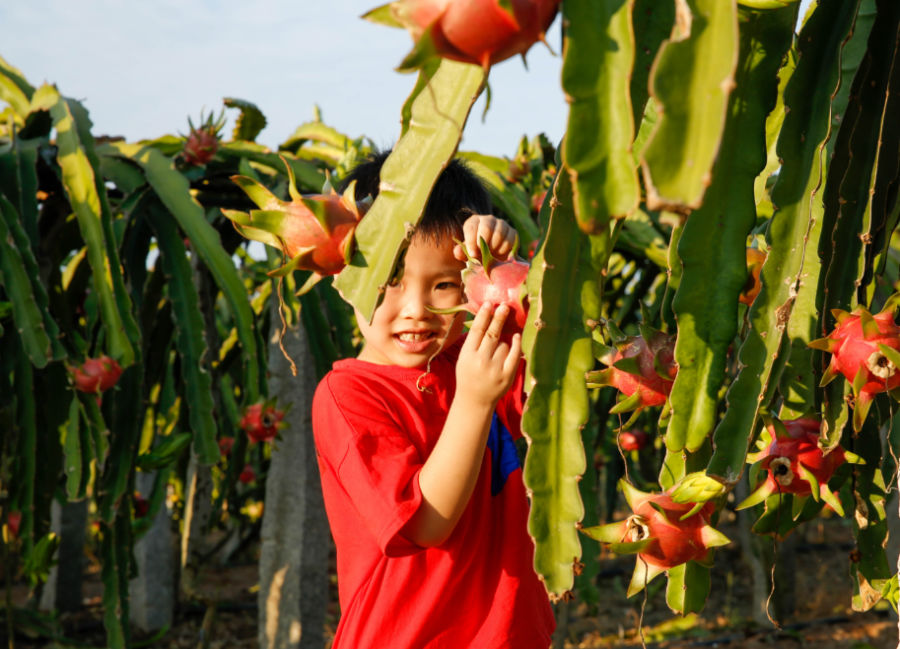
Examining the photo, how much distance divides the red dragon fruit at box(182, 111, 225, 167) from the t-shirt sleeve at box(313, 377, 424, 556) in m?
1.67

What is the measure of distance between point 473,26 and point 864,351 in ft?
1.51

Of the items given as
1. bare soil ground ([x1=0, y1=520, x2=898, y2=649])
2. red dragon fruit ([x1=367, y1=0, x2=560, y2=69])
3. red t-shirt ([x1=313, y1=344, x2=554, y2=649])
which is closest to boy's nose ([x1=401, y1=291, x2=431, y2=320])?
red t-shirt ([x1=313, y1=344, x2=554, y2=649])

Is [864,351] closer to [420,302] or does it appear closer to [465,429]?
[465,429]

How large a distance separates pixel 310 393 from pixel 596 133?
269 cm

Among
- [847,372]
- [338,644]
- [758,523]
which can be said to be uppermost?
[847,372]

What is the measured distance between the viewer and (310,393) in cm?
315

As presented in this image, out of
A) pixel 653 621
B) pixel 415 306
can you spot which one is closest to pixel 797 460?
pixel 415 306

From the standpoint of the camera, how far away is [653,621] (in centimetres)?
498

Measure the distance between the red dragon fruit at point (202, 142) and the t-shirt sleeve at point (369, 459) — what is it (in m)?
1.67

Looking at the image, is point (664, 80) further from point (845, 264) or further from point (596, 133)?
point (845, 264)

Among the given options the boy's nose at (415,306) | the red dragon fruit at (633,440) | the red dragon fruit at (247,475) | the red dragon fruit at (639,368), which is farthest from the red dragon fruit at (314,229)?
the red dragon fruit at (247,475)

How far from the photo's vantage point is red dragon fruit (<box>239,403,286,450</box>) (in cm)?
276

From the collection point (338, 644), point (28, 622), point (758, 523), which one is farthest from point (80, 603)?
point (758, 523)

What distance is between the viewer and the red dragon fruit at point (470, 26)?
515 millimetres
